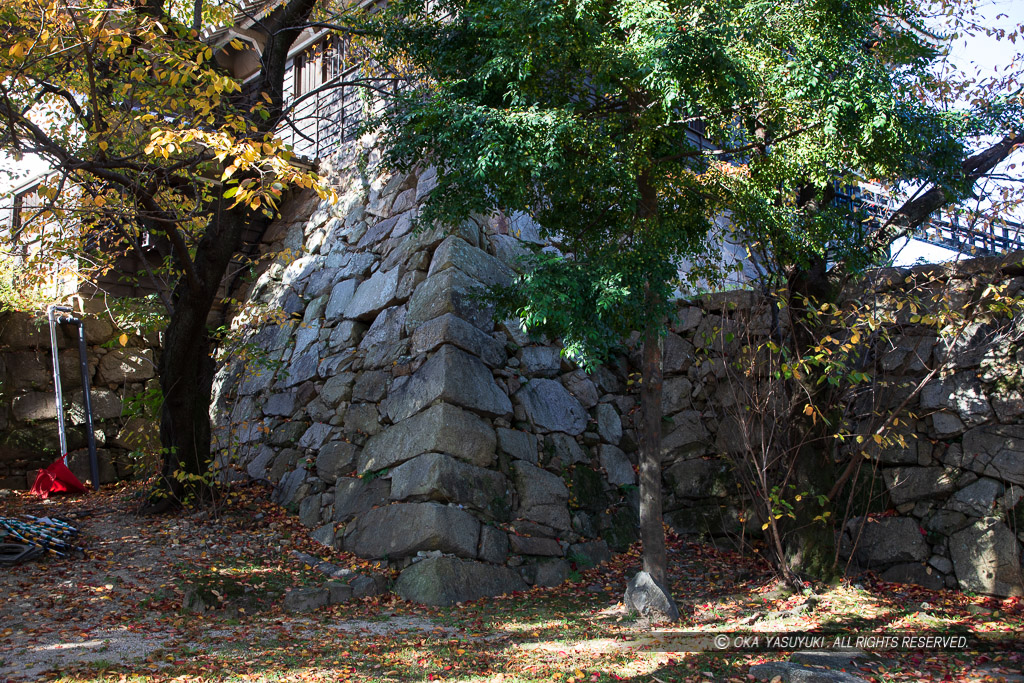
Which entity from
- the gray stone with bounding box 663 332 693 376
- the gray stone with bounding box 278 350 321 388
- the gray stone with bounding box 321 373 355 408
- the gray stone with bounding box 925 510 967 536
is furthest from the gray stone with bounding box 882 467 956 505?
the gray stone with bounding box 278 350 321 388

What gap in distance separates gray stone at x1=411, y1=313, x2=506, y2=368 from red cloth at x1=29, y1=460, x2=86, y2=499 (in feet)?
13.8

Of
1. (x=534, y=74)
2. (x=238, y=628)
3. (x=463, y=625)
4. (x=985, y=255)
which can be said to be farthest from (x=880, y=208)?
(x=238, y=628)

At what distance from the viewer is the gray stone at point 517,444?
7.06 meters

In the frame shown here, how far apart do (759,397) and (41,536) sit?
6.03 meters

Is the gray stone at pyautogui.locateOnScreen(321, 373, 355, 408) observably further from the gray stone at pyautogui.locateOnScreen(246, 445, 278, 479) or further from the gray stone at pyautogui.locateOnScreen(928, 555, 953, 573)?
the gray stone at pyautogui.locateOnScreen(928, 555, 953, 573)

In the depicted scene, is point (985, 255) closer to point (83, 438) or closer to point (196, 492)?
point (196, 492)

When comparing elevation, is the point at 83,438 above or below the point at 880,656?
above

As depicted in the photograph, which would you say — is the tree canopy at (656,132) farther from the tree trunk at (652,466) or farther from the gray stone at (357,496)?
the gray stone at (357,496)

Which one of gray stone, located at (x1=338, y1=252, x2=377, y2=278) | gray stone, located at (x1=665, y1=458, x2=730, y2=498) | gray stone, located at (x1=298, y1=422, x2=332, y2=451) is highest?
gray stone, located at (x1=338, y1=252, x2=377, y2=278)

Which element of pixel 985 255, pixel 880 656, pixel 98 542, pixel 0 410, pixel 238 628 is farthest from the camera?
pixel 0 410

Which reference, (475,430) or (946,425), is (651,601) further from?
(946,425)

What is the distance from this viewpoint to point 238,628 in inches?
200

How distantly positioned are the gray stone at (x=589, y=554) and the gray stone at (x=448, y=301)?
2.26 metres

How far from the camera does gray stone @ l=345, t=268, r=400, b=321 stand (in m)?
8.07
